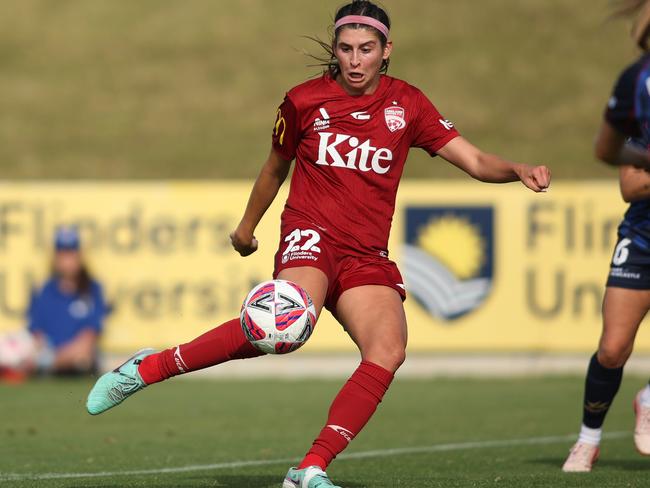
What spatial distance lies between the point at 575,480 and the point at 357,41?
2.73m

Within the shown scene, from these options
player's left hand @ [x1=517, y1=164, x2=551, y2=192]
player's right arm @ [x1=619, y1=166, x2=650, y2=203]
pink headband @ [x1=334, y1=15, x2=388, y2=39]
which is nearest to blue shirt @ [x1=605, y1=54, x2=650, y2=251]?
player's left hand @ [x1=517, y1=164, x2=551, y2=192]

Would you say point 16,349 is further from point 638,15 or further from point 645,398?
point 638,15

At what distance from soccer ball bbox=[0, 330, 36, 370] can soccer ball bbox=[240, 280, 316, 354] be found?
29.6ft

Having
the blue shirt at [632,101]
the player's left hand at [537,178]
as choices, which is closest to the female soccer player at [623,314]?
the player's left hand at [537,178]

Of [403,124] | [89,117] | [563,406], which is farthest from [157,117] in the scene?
[403,124]

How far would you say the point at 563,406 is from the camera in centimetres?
1286

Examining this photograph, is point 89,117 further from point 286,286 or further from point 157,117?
point 286,286

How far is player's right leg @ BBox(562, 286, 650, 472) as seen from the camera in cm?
782

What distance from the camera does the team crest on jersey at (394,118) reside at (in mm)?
7125

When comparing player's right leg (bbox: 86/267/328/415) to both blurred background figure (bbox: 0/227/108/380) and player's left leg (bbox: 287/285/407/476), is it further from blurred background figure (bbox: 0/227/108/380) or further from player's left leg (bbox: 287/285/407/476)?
blurred background figure (bbox: 0/227/108/380)

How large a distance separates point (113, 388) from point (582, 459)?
293 centimetres

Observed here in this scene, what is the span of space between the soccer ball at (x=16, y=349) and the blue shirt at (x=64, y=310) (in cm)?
16

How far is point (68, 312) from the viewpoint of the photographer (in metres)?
15.5

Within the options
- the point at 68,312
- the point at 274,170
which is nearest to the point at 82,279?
the point at 68,312
